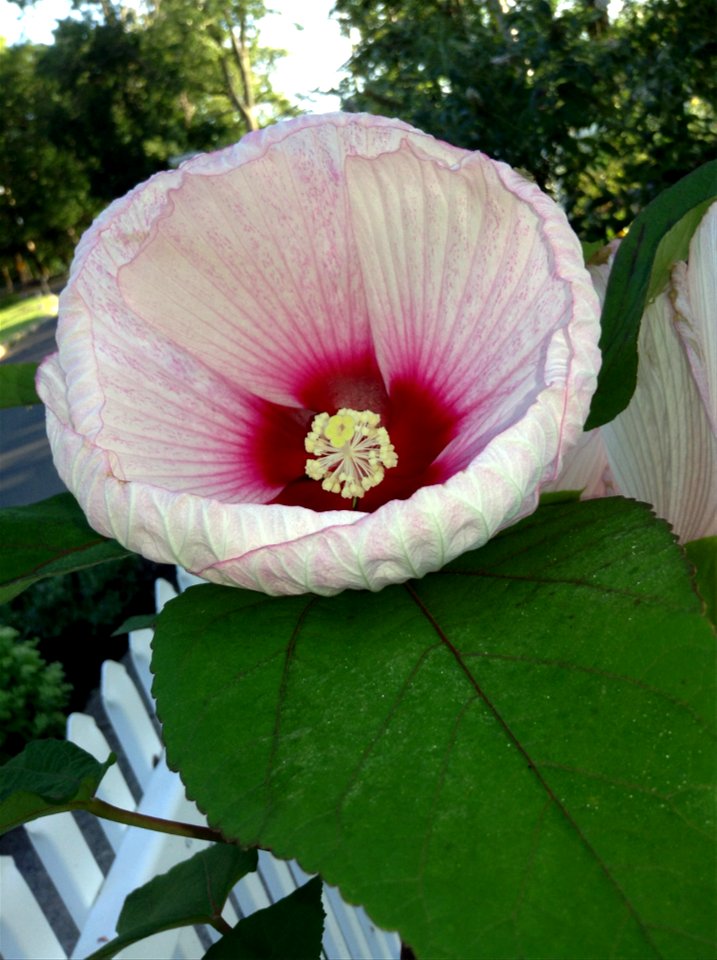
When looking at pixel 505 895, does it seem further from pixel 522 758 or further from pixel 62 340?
pixel 62 340

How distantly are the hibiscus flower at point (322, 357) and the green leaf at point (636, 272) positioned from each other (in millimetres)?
54

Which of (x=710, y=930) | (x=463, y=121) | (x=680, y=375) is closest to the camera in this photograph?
(x=710, y=930)

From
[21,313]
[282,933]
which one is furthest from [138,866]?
[21,313]

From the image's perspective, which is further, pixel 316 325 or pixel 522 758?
pixel 316 325

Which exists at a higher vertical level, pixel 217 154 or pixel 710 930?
pixel 217 154

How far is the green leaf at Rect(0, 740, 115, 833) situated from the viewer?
20.6 inches

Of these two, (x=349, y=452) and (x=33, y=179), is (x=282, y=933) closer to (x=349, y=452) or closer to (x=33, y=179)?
(x=349, y=452)

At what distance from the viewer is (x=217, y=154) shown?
464mm

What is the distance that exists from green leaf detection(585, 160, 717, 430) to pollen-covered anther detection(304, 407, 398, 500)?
0.38 feet

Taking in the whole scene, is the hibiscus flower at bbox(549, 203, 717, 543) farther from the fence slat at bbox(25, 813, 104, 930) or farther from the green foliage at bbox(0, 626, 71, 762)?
the green foliage at bbox(0, 626, 71, 762)

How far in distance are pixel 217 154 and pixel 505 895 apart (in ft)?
1.12

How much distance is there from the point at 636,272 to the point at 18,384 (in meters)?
0.35

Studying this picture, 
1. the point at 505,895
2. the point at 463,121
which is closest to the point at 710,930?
the point at 505,895

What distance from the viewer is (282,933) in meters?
0.64
